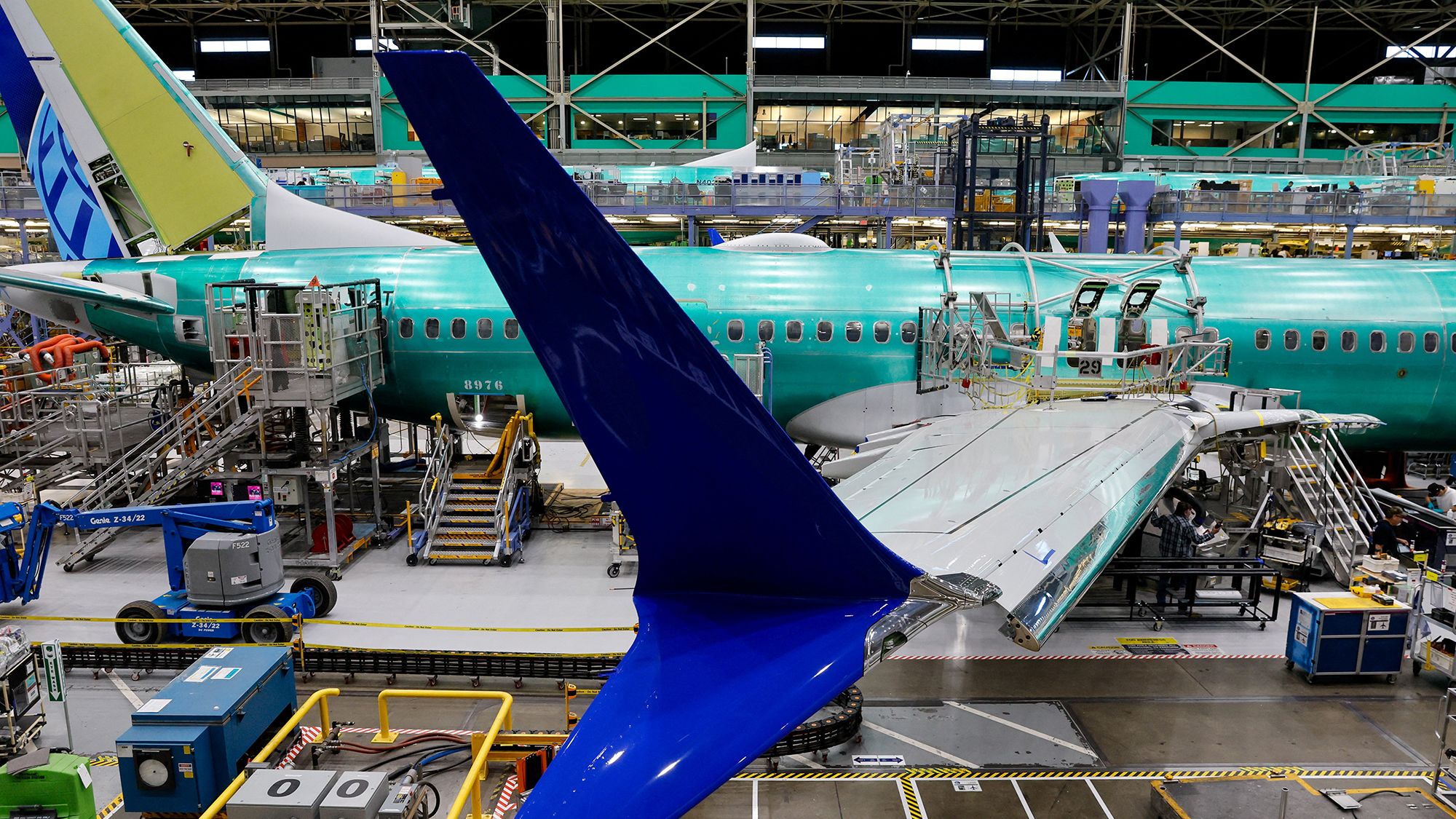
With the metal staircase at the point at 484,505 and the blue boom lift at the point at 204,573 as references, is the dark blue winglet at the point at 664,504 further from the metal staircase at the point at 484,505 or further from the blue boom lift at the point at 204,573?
the metal staircase at the point at 484,505

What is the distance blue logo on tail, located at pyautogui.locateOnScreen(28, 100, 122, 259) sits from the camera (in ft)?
68.5

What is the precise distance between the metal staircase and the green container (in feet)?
28.3

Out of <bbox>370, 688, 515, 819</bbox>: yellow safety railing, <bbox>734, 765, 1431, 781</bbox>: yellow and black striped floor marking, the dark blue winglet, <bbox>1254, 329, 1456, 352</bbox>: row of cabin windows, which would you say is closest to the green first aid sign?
<bbox>370, 688, 515, 819</bbox>: yellow safety railing

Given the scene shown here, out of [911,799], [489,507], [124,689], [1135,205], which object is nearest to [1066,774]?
[911,799]

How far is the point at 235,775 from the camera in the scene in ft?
33.4

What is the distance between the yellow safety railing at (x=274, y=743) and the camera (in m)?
8.61

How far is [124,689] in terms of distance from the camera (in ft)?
42.9

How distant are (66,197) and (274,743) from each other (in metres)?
17.4

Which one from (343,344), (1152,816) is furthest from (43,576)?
(1152,816)

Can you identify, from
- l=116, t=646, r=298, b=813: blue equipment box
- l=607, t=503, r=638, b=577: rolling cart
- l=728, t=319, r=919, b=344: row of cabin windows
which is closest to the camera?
l=116, t=646, r=298, b=813: blue equipment box

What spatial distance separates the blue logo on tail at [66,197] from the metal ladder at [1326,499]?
2465cm

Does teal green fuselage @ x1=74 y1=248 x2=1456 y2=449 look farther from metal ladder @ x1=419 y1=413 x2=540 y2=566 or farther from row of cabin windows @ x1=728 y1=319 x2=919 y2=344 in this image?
metal ladder @ x1=419 y1=413 x2=540 y2=566

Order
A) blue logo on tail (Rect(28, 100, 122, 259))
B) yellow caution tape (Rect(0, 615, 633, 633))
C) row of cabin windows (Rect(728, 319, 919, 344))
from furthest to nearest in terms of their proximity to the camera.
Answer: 1. blue logo on tail (Rect(28, 100, 122, 259))
2. row of cabin windows (Rect(728, 319, 919, 344))
3. yellow caution tape (Rect(0, 615, 633, 633))

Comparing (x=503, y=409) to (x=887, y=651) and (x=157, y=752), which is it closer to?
(x=157, y=752)
